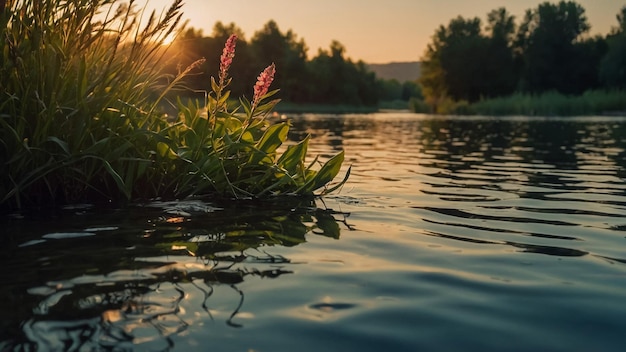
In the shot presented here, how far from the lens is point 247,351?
1.90m

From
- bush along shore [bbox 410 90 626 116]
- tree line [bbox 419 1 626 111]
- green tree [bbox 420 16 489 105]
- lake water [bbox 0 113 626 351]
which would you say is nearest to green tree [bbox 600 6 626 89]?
tree line [bbox 419 1 626 111]

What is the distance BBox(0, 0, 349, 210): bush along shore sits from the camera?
4.37 metres

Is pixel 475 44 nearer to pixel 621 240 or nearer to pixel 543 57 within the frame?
pixel 543 57

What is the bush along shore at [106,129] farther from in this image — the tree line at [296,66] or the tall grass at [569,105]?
the tree line at [296,66]

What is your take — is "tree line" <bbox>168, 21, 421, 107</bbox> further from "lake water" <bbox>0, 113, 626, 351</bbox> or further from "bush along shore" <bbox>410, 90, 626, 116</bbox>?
"lake water" <bbox>0, 113, 626, 351</bbox>

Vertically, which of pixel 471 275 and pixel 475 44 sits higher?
pixel 475 44

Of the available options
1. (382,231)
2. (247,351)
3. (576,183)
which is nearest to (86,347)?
(247,351)

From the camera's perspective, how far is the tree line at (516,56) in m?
76.4

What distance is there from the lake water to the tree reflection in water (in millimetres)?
10

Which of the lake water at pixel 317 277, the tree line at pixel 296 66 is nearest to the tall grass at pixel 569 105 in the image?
the lake water at pixel 317 277

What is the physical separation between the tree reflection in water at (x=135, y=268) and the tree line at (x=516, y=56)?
2613 inches

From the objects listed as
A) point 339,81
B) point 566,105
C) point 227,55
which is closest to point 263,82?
point 227,55

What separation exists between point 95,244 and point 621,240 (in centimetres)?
325

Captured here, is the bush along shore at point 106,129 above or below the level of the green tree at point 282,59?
below
